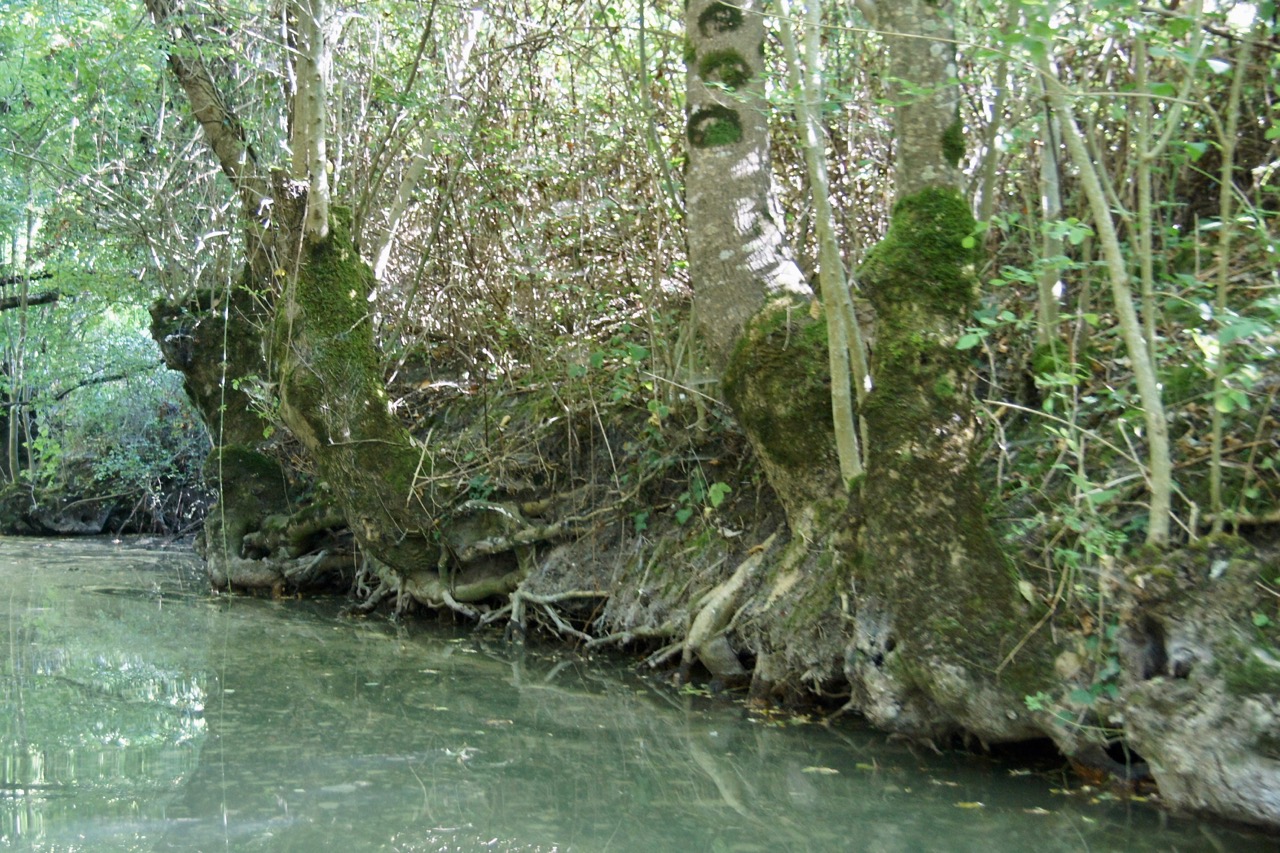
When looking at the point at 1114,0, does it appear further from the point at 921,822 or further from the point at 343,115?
the point at 343,115

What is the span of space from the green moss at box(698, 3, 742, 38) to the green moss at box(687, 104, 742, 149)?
19.2 inches

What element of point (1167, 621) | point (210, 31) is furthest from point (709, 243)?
point (210, 31)

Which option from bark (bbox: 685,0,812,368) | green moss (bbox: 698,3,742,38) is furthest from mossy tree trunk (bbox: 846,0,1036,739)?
green moss (bbox: 698,3,742,38)

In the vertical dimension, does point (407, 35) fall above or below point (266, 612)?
above

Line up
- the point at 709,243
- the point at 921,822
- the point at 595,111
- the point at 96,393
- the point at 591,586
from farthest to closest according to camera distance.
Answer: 1. the point at 96,393
2. the point at 595,111
3. the point at 591,586
4. the point at 709,243
5. the point at 921,822

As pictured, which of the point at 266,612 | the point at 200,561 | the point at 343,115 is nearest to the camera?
the point at 266,612

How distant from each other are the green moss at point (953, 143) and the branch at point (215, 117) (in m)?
6.50

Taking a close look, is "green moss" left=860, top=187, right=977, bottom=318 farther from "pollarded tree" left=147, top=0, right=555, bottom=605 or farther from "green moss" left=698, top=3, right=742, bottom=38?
"pollarded tree" left=147, top=0, right=555, bottom=605

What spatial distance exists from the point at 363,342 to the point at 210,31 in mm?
3268

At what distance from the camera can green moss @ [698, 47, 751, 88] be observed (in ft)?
22.1

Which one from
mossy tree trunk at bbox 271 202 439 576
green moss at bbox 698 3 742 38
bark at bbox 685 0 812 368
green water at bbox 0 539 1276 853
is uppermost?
green moss at bbox 698 3 742 38

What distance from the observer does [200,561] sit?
14.3 meters

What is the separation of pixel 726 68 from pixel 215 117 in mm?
5727

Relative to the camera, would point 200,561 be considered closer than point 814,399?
No
